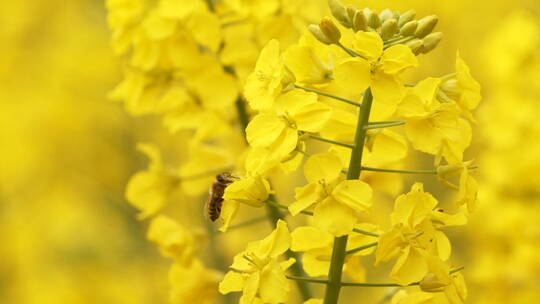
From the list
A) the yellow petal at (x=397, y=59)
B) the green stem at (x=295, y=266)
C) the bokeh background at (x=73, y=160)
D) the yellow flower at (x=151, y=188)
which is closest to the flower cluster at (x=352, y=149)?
the yellow petal at (x=397, y=59)

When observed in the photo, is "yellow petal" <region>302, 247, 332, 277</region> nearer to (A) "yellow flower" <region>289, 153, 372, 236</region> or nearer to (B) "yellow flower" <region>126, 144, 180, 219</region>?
(A) "yellow flower" <region>289, 153, 372, 236</region>

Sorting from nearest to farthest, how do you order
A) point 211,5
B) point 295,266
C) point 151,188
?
point 295,266
point 211,5
point 151,188

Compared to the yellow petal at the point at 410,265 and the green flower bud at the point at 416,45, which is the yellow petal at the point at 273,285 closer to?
the yellow petal at the point at 410,265

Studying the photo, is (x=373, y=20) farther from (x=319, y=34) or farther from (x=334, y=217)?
(x=334, y=217)

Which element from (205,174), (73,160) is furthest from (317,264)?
(73,160)

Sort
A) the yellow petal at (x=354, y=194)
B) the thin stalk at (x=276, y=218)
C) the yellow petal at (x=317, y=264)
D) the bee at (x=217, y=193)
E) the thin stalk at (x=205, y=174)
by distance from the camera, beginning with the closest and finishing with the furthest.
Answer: the yellow petal at (x=354, y=194) → the yellow petal at (x=317, y=264) → the bee at (x=217, y=193) → the thin stalk at (x=276, y=218) → the thin stalk at (x=205, y=174)

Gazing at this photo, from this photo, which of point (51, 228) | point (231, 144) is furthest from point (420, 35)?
point (51, 228)

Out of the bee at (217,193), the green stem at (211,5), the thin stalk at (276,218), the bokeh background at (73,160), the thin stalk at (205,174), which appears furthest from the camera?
Answer: the bokeh background at (73,160)

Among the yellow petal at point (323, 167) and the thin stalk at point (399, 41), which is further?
the thin stalk at point (399, 41)
